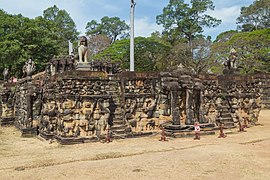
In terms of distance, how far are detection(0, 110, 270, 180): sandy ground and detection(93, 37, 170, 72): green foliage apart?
76.0ft

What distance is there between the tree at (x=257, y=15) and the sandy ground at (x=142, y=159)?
28519mm

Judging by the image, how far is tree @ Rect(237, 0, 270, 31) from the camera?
3384 cm

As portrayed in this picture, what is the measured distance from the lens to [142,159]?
24.3ft

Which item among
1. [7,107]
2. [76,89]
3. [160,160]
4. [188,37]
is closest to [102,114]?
[76,89]

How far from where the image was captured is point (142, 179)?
568 centimetres

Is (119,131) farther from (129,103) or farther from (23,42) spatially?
(23,42)

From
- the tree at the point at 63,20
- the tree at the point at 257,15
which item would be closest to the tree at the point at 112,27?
the tree at the point at 63,20

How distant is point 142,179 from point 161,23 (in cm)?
3643

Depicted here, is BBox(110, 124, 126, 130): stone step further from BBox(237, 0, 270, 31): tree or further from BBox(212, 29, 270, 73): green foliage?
BBox(237, 0, 270, 31): tree

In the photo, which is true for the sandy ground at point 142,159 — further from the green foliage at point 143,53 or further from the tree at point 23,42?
the green foliage at point 143,53

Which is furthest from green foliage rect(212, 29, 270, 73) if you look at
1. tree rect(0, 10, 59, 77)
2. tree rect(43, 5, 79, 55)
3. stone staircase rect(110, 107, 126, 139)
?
tree rect(43, 5, 79, 55)

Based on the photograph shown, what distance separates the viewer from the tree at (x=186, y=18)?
37.4 metres

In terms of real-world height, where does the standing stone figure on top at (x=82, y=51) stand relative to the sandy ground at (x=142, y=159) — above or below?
above

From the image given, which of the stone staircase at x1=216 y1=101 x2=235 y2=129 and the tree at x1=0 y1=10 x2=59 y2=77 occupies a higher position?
the tree at x1=0 y1=10 x2=59 y2=77
